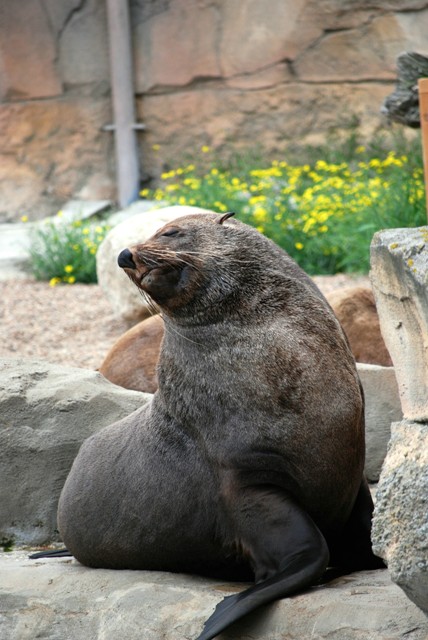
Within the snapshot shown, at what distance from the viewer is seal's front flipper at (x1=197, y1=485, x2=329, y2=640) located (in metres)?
3.10

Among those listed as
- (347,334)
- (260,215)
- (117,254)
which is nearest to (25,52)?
(260,215)

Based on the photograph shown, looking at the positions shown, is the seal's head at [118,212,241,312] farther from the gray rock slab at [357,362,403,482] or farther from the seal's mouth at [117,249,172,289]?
the gray rock slab at [357,362,403,482]

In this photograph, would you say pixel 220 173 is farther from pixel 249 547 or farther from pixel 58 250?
pixel 249 547

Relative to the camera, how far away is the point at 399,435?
2.77 m

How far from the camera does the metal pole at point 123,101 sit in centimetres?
1300

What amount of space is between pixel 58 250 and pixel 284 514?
307 inches

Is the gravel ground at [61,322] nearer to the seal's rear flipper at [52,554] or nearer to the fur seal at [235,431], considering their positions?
the seal's rear flipper at [52,554]

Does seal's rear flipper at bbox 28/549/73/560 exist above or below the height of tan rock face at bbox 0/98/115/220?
below

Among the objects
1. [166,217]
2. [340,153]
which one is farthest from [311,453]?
[340,153]

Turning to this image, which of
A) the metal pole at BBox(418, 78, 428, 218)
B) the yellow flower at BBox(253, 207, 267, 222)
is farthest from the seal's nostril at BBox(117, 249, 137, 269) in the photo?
the yellow flower at BBox(253, 207, 267, 222)

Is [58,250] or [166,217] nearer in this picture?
[166,217]

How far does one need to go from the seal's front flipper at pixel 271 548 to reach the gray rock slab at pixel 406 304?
1.93ft

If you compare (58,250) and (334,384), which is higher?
(334,384)

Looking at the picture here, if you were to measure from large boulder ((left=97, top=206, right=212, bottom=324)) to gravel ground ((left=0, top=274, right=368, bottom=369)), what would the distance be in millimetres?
319
